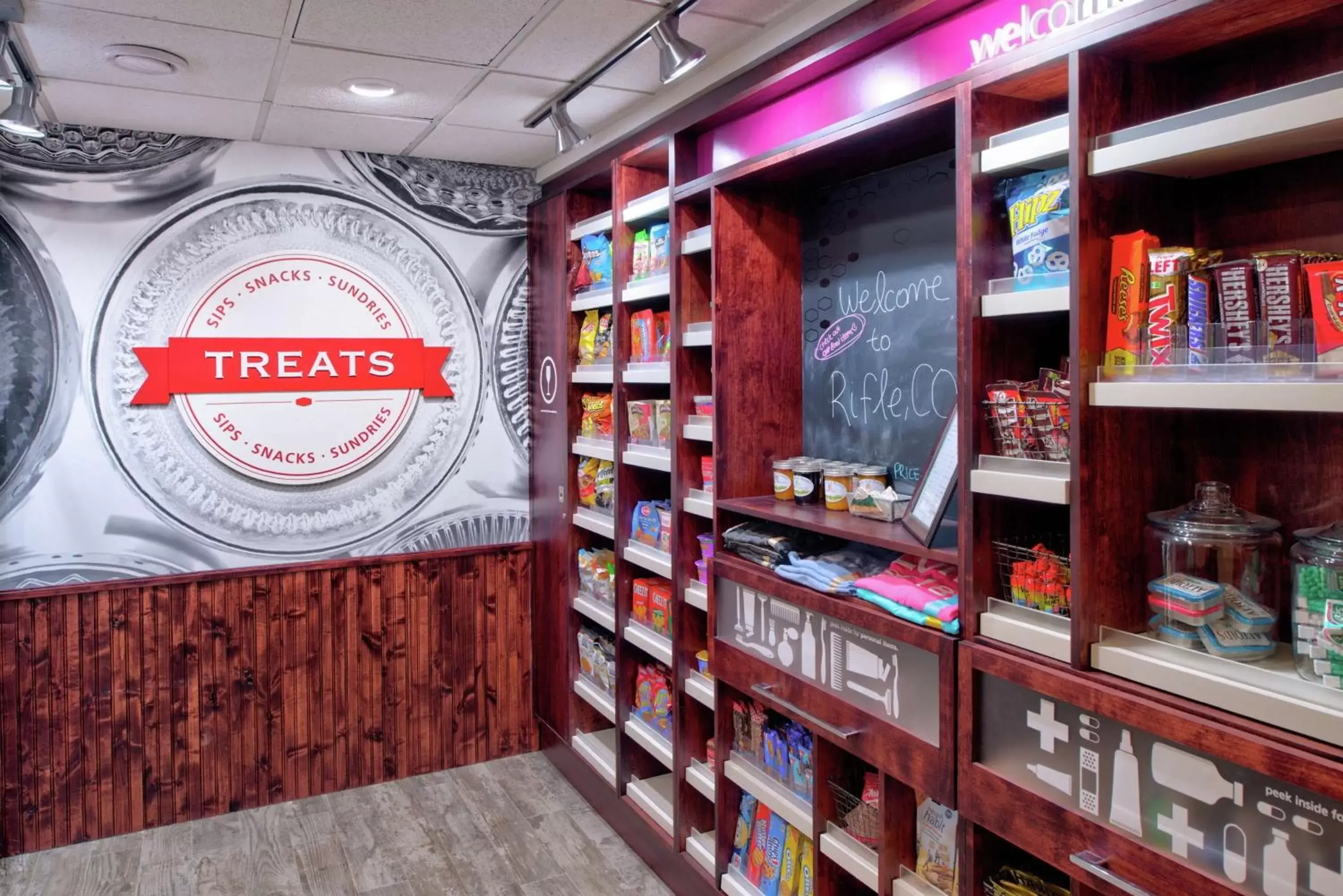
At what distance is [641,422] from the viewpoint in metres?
3.39

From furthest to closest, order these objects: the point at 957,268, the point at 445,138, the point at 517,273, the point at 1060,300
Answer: the point at 517,273 → the point at 445,138 → the point at 957,268 → the point at 1060,300

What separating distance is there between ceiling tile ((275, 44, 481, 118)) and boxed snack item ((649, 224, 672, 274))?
77 cm

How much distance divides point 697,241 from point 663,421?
26.3 inches

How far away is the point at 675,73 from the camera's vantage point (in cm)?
240

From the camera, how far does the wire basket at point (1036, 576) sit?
5.87ft

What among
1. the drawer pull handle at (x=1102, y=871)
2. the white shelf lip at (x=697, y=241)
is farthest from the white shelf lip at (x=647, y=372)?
the drawer pull handle at (x=1102, y=871)

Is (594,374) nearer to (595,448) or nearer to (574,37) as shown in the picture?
(595,448)

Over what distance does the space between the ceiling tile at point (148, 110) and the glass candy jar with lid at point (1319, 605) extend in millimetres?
3360

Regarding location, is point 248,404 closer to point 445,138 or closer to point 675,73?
point 445,138

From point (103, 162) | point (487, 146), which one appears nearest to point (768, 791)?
point (487, 146)

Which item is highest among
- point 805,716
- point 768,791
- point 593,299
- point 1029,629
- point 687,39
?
point 687,39

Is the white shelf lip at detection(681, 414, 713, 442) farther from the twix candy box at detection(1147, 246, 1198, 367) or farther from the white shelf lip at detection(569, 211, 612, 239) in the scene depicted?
the twix candy box at detection(1147, 246, 1198, 367)

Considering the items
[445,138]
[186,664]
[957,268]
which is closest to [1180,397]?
[957,268]

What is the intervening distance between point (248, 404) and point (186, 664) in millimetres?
1098
